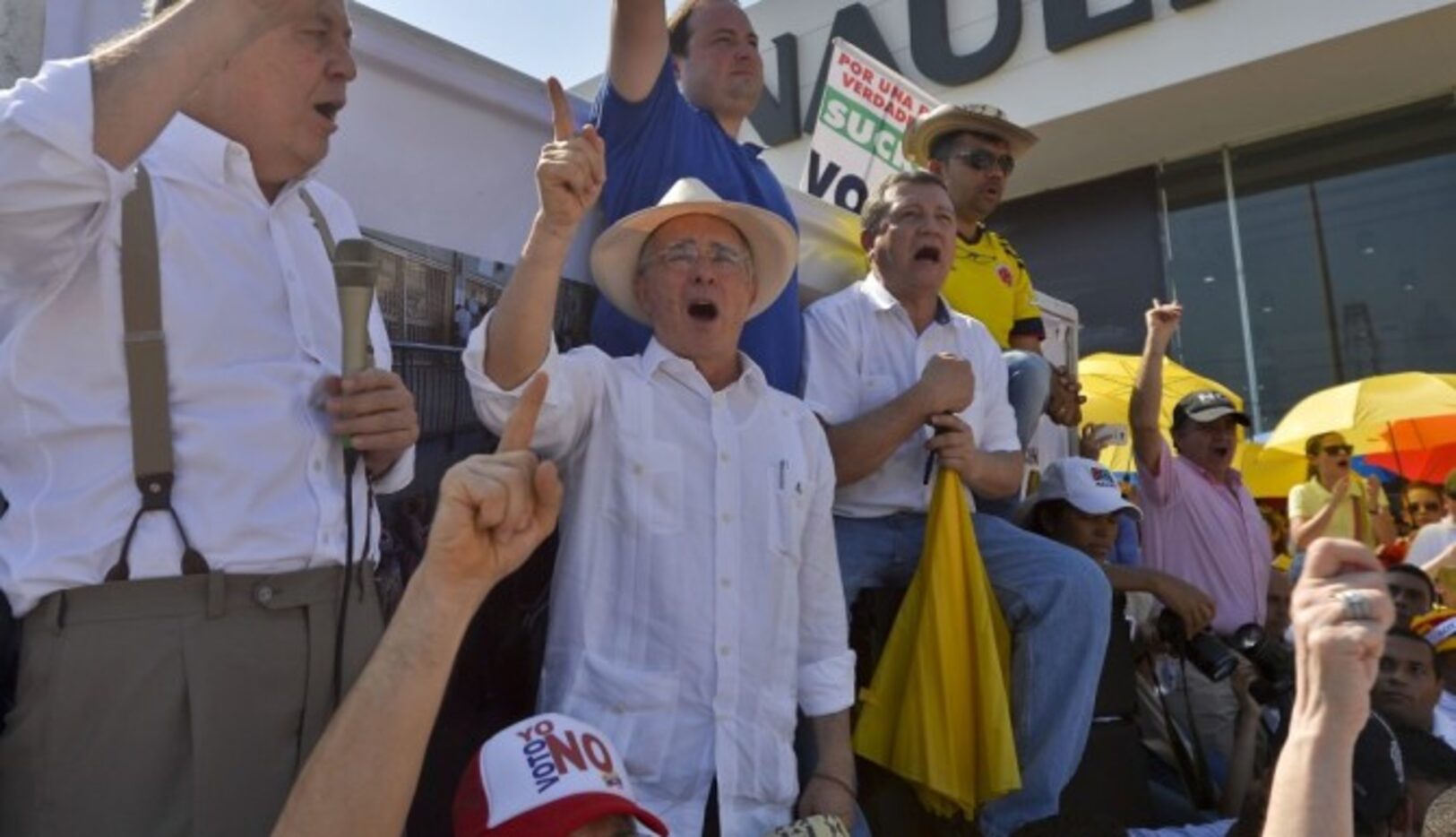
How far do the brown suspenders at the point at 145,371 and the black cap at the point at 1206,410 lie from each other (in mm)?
4242

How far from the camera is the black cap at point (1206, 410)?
15.8 feet

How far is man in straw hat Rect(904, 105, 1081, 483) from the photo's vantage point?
13.0 feet

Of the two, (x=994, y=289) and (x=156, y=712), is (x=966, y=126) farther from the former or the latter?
(x=156, y=712)

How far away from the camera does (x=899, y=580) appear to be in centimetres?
301

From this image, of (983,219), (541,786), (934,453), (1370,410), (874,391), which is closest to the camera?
(541,786)

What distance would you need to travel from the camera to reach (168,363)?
1.62 metres

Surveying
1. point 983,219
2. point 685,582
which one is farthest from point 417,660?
point 983,219

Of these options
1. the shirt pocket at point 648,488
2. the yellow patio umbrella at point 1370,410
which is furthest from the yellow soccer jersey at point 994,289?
the yellow patio umbrella at point 1370,410

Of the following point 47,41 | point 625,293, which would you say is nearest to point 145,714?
point 47,41

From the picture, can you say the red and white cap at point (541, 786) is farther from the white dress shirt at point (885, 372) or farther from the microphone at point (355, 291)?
the white dress shirt at point (885, 372)

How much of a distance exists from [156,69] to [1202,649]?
3.44 metres

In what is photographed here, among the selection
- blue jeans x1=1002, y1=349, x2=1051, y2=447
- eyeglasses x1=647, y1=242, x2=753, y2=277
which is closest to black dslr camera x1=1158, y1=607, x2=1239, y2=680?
blue jeans x1=1002, y1=349, x2=1051, y2=447

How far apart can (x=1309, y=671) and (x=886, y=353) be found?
69.4 inches

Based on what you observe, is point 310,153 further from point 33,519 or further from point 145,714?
point 145,714
